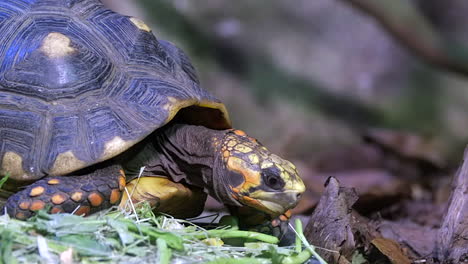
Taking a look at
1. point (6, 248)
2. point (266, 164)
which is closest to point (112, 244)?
point (6, 248)

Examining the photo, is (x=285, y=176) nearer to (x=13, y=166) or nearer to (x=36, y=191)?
(x=36, y=191)

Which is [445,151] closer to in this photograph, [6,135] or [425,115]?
[425,115]

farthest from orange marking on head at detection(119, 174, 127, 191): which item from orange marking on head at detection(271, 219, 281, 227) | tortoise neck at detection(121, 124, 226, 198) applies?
orange marking on head at detection(271, 219, 281, 227)

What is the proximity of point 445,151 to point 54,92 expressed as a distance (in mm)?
5973

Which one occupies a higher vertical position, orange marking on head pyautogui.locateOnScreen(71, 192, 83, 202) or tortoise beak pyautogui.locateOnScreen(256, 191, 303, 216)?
tortoise beak pyautogui.locateOnScreen(256, 191, 303, 216)

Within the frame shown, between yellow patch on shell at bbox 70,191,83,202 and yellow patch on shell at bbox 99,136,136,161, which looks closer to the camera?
yellow patch on shell at bbox 70,191,83,202

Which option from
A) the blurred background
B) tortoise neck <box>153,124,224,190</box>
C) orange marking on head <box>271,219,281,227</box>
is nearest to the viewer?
tortoise neck <box>153,124,224,190</box>

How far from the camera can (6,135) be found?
286 centimetres

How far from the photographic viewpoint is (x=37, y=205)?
2.60 meters

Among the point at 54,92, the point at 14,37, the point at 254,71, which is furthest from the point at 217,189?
the point at 254,71

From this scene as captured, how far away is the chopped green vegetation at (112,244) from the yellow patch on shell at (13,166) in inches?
15.5

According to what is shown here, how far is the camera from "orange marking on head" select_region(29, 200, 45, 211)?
259 cm

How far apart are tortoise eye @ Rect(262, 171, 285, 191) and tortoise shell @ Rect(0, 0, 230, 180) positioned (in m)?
0.57

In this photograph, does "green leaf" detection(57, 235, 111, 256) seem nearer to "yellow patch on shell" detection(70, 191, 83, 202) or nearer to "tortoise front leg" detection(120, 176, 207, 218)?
"yellow patch on shell" detection(70, 191, 83, 202)
